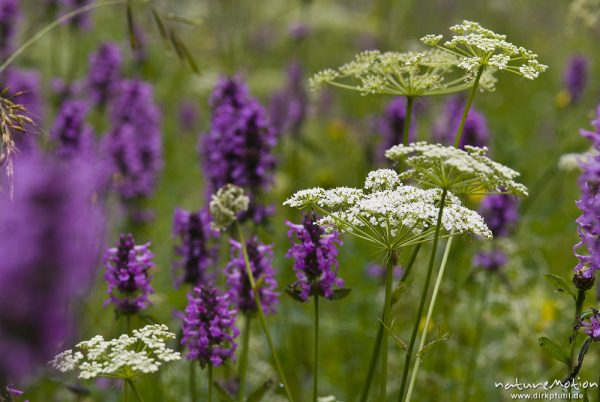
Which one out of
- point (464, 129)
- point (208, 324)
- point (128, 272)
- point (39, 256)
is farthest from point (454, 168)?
point (464, 129)

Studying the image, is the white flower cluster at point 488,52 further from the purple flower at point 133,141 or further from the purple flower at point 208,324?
the purple flower at point 133,141

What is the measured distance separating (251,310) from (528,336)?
2602 mm

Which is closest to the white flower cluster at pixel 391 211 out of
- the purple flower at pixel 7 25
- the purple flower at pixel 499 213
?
the purple flower at pixel 499 213

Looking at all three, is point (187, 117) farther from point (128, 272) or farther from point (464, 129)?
Result: point (128, 272)

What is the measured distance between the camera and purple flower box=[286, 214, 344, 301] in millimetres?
2783

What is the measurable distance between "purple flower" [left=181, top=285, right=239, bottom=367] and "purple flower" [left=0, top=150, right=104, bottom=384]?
163 centimetres

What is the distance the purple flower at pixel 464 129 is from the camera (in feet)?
17.1

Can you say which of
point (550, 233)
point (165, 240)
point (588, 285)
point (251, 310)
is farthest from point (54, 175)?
point (550, 233)

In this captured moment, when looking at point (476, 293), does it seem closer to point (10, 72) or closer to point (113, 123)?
point (113, 123)

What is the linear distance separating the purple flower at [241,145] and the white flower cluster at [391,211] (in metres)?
1.41

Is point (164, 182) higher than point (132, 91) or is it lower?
lower

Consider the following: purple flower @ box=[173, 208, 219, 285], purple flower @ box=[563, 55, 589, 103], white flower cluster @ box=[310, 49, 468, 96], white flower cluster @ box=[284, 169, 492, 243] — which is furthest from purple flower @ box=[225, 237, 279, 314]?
purple flower @ box=[563, 55, 589, 103]

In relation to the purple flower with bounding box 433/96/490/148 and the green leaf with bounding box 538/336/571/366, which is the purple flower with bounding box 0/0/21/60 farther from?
the green leaf with bounding box 538/336/571/366

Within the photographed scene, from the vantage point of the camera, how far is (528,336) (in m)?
5.17
